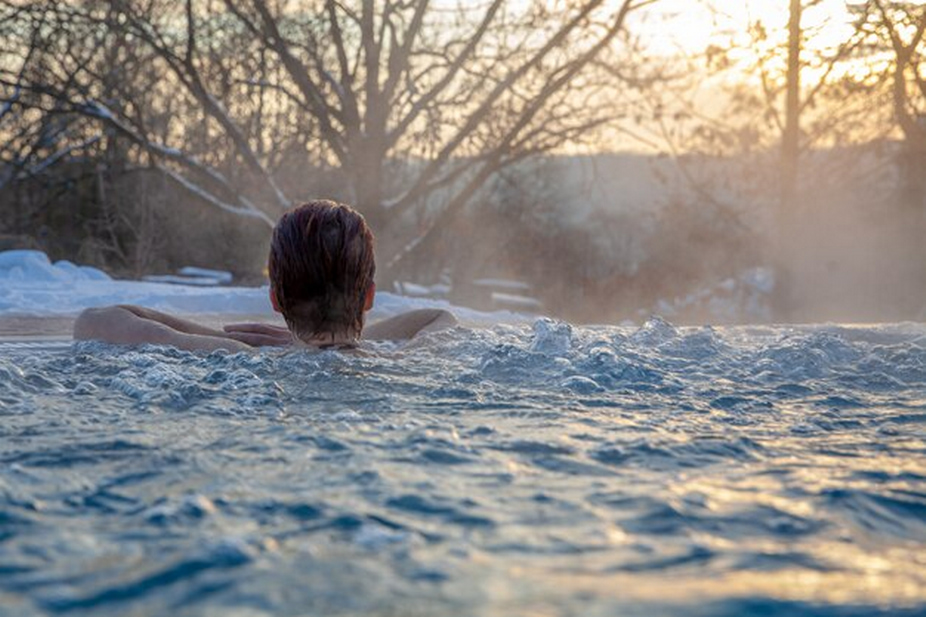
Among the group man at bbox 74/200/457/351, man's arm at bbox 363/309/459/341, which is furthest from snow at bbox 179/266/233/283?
man at bbox 74/200/457/351

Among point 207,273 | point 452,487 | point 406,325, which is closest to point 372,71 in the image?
point 207,273

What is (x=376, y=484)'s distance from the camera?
1.64 metres

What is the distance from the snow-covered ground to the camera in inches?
189

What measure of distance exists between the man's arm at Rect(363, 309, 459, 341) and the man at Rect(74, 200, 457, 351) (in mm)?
420

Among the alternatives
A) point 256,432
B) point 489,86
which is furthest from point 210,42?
point 256,432

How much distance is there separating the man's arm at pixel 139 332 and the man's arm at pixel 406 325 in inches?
21.9

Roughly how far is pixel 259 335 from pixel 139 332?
1.19 ft

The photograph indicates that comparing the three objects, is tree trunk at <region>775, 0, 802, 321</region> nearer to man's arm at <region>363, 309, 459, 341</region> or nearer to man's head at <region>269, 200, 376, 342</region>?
man's arm at <region>363, 309, 459, 341</region>

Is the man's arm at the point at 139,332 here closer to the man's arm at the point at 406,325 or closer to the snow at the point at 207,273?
the man's arm at the point at 406,325

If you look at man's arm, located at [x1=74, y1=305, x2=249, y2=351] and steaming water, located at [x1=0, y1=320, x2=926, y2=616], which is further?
man's arm, located at [x1=74, y1=305, x2=249, y2=351]

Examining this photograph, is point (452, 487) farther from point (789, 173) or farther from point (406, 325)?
point (789, 173)

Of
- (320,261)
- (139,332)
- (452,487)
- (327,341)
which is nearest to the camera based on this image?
(452,487)

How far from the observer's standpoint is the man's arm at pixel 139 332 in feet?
9.94

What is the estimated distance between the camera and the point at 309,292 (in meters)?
2.74
